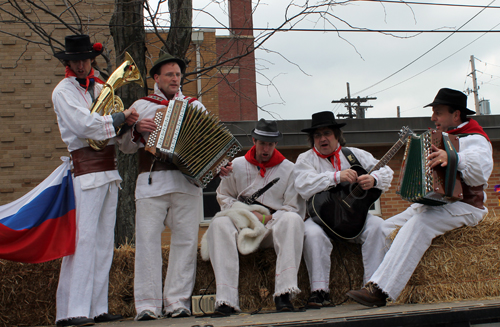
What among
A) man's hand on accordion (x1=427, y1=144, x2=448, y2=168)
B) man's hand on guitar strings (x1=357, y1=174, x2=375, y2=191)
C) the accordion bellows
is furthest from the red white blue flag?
man's hand on accordion (x1=427, y1=144, x2=448, y2=168)

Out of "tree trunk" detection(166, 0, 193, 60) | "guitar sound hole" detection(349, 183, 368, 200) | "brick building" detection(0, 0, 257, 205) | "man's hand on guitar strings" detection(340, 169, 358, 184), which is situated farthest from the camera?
"brick building" detection(0, 0, 257, 205)

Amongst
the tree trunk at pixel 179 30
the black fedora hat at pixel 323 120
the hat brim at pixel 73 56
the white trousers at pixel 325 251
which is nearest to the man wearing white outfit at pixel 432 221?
the white trousers at pixel 325 251

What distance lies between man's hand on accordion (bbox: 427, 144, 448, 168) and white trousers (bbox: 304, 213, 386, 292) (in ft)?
3.13

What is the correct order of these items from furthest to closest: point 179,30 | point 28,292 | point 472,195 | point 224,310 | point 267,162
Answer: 1. point 179,30
2. point 267,162
3. point 28,292
4. point 472,195
5. point 224,310

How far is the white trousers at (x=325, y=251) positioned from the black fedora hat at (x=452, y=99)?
119 centimetres

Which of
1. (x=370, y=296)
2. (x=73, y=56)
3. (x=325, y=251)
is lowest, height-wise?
(x=370, y=296)

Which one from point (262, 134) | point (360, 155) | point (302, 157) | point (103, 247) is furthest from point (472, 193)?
point (103, 247)

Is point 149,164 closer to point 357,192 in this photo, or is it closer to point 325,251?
point 325,251

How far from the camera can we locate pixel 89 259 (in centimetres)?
363

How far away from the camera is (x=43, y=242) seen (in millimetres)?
3658

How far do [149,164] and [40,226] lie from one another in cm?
96

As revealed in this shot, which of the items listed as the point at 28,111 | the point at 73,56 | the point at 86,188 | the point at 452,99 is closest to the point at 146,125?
the point at 86,188

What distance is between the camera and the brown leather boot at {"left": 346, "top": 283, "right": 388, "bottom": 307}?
3.52 metres

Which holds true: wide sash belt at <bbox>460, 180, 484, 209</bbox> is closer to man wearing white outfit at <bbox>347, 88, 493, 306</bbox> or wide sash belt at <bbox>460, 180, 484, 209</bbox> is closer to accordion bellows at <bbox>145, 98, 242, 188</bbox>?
man wearing white outfit at <bbox>347, 88, 493, 306</bbox>
